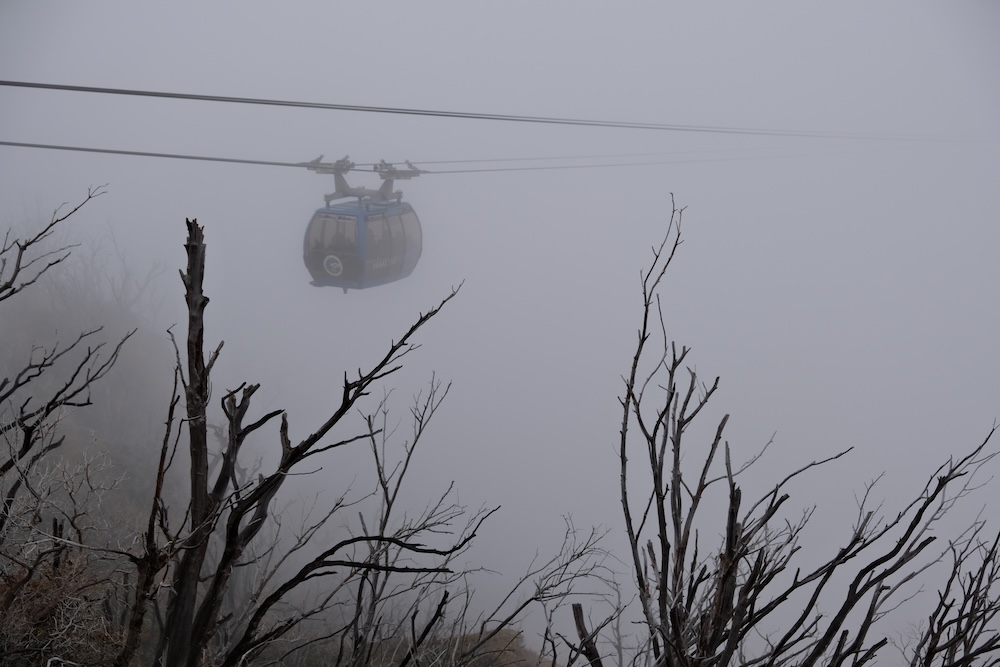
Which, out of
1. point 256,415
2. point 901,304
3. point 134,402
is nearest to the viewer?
point 134,402

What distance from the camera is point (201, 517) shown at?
152 centimetres

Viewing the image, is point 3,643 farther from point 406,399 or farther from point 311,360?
point 311,360

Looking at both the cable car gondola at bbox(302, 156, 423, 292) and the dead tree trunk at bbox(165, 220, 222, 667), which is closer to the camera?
the dead tree trunk at bbox(165, 220, 222, 667)

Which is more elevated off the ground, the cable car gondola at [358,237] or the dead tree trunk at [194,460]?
the cable car gondola at [358,237]

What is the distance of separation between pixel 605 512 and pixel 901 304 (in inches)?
2959

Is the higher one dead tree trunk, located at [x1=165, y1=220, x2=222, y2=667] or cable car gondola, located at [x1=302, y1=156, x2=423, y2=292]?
cable car gondola, located at [x1=302, y1=156, x2=423, y2=292]

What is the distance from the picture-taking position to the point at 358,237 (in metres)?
13.0

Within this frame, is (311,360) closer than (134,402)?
No

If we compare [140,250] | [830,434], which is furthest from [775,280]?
[140,250]

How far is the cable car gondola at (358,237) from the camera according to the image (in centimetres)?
1305

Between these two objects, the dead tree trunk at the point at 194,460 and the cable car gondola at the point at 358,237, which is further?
the cable car gondola at the point at 358,237

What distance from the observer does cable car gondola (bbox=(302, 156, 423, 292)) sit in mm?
13047

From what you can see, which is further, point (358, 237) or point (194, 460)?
point (358, 237)

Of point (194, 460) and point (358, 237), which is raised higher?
point (358, 237)
